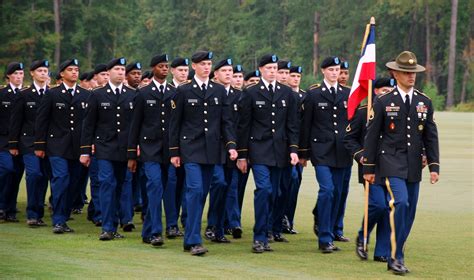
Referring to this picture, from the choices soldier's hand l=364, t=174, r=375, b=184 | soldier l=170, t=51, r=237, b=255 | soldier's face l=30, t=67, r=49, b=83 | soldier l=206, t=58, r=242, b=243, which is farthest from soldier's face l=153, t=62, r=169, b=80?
soldier's hand l=364, t=174, r=375, b=184

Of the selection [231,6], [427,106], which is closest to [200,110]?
[427,106]

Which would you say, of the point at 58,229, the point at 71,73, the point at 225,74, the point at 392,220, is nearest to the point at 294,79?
the point at 225,74

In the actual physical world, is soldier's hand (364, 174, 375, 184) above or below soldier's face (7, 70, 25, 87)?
below

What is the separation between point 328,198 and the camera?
45.5 feet

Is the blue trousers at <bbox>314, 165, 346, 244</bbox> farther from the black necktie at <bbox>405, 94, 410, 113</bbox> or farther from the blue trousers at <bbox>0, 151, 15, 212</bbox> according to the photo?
the blue trousers at <bbox>0, 151, 15, 212</bbox>

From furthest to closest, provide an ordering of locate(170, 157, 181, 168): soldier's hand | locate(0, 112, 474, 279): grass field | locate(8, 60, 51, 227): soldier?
locate(8, 60, 51, 227): soldier < locate(170, 157, 181, 168): soldier's hand < locate(0, 112, 474, 279): grass field

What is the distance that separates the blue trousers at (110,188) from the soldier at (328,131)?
2.22 metres

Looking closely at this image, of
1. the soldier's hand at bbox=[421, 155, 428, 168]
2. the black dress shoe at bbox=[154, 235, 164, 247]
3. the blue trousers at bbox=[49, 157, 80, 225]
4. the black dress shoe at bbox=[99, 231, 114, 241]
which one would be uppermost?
the soldier's hand at bbox=[421, 155, 428, 168]

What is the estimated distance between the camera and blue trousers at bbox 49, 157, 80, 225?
15320 millimetres

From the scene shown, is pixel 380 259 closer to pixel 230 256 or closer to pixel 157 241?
pixel 230 256

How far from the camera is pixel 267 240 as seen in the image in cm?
1397

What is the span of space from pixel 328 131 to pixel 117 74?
2.66 m

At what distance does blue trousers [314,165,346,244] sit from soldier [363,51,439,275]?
148 cm

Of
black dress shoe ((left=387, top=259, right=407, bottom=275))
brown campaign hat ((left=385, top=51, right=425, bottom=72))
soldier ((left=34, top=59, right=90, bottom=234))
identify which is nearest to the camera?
black dress shoe ((left=387, top=259, right=407, bottom=275))
